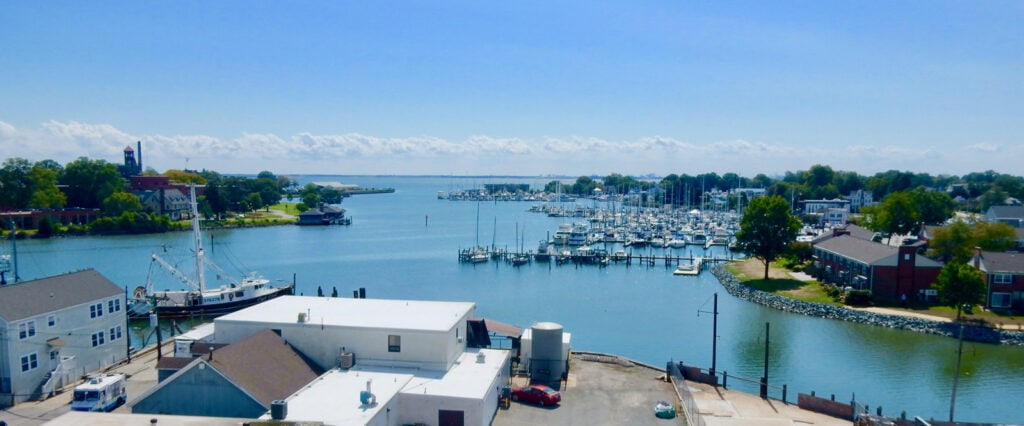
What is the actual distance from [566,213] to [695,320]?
89658 millimetres

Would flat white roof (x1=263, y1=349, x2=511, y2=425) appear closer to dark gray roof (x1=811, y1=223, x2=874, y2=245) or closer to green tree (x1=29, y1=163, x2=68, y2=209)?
dark gray roof (x1=811, y1=223, x2=874, y2=245)

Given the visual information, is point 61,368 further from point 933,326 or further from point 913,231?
point 913,231

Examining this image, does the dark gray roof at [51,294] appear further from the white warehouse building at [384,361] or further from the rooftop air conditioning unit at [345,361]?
the rooftop air conditioning unit at [345,361]

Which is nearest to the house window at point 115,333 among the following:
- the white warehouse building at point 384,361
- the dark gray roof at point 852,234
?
the white warehouse building at point 384,361

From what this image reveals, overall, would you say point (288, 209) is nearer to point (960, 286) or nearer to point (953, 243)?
point (953, 243)

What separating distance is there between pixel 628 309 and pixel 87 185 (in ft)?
292

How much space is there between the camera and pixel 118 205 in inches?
3652

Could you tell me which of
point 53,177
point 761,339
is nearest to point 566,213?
point 53,177

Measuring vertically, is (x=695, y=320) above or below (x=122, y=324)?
below

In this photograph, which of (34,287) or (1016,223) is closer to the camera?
(34,287)

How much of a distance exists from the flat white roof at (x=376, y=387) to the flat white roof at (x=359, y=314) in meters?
1.43

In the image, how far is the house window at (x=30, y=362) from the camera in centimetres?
2142

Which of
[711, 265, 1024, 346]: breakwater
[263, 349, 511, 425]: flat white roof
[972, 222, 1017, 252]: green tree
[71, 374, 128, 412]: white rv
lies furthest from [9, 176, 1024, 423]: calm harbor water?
[71, 374, 128, 412]: white rv

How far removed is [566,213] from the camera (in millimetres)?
132625
